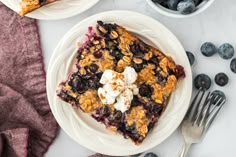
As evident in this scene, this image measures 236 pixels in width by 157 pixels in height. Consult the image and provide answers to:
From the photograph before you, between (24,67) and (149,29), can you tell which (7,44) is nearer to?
(24,67)

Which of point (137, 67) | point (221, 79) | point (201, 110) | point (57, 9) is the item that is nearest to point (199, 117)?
point (201, 110)

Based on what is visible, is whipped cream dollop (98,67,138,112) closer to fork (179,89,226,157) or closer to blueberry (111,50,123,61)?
blueberry (111,50,123,61)

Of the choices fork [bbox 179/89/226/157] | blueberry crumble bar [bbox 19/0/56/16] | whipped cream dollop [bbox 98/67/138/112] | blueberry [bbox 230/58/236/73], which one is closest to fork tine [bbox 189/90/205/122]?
fork [bbox 179/89/226/157]

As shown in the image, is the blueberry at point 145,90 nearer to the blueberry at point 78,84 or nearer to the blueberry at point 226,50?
the blueberry at point 78,84

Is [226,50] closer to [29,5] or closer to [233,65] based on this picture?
[233,65]

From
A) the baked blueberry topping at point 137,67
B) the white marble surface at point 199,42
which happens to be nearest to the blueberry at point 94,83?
the baked blueberry topping at point 137,67

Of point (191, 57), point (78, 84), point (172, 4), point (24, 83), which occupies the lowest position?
point (24, 83)

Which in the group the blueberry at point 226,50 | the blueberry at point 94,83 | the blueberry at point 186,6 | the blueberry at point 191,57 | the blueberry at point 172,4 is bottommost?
the blueberry at point 94,83
